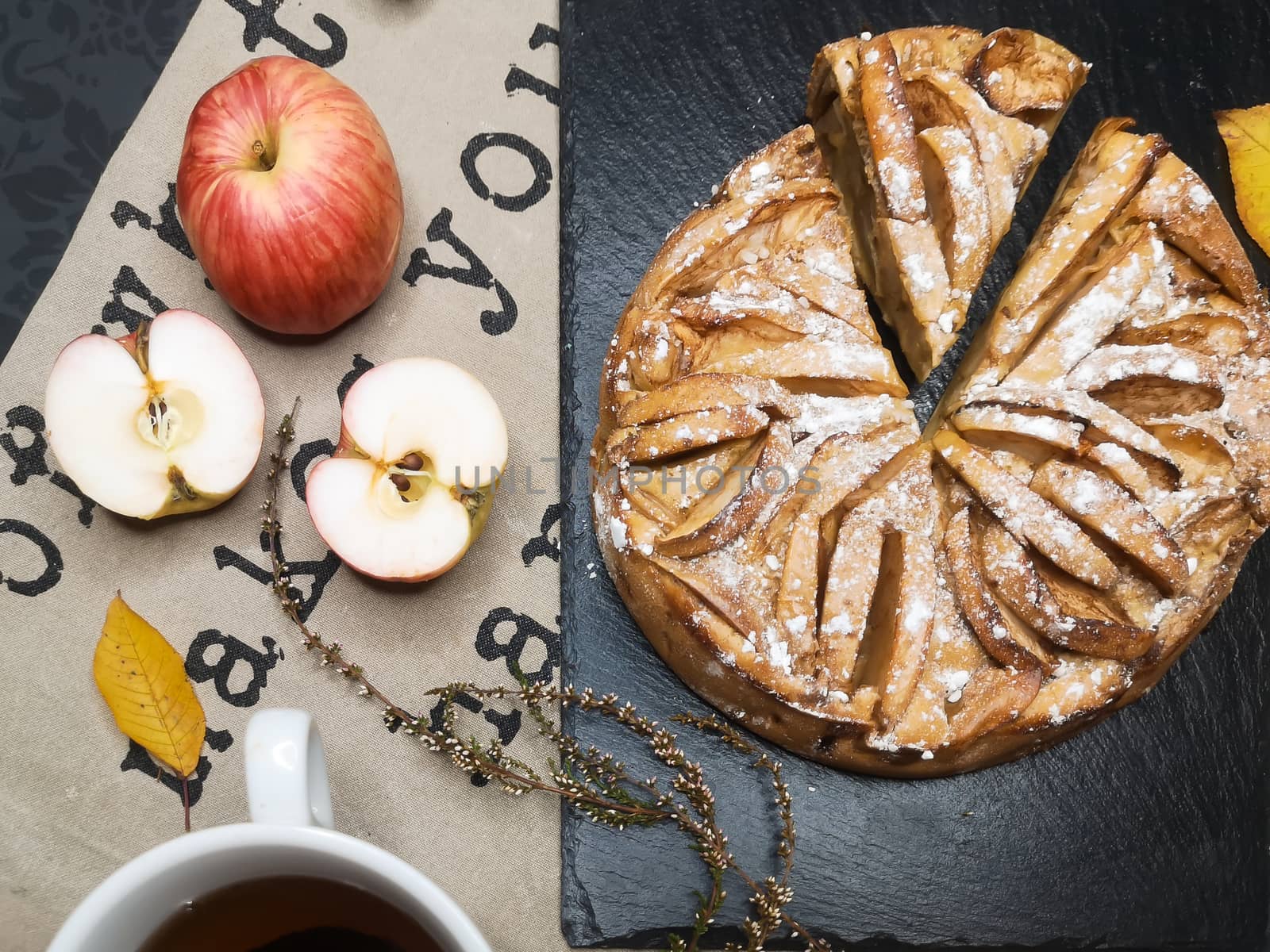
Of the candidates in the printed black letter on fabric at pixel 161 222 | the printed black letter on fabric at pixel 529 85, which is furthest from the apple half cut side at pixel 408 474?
the printed black letter on fabric at pixel 529 85

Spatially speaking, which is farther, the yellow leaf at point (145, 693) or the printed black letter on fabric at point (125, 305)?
the printed black letter on fabric at point (125, 305)

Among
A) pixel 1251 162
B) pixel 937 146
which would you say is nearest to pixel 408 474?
pixel 937 146

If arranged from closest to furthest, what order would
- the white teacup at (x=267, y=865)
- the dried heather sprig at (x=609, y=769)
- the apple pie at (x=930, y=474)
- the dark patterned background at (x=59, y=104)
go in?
1. the white teacup at (x=267, y=865)
2. the apple pie at (x=930, y=474)
3. the dried heather sprig at (x=609, y=769)
4. the dark patterned background at (x=59, y=104)

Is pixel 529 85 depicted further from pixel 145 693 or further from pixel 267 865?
pixel 267 865

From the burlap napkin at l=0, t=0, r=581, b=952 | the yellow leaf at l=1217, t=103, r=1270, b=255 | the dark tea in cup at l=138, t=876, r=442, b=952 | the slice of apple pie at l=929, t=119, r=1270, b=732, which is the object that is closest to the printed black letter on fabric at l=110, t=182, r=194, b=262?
the burlap napkin at l=0, t=0, r=581, b=952

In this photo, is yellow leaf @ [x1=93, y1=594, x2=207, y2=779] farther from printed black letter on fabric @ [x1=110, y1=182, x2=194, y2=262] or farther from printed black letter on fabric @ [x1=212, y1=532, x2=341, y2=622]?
printed black letter on fabric @ [x1=110, y1=182, x2=194, y2=262]

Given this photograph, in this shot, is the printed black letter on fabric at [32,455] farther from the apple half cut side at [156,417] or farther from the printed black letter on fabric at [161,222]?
the printed black letter on fabric at [161,222]

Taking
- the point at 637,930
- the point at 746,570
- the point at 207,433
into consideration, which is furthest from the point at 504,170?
the point at 637,930

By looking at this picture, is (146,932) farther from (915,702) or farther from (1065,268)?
(1065,268)
